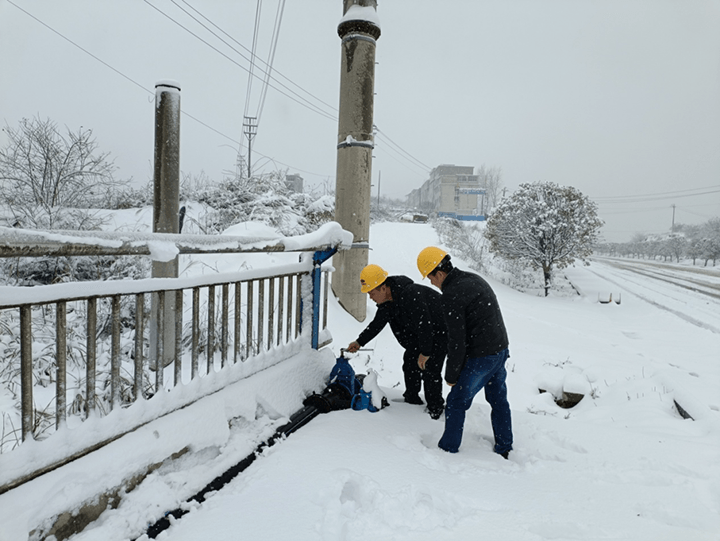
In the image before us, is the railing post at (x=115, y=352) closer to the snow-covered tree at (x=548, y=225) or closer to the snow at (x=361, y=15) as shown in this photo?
the snow at (x=361, y=15)

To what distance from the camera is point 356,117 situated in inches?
248

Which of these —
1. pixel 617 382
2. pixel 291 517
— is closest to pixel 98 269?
pixel 291 517

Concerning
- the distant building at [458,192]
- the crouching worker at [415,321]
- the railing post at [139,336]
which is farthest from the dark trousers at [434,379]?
the distant building at [458,192]

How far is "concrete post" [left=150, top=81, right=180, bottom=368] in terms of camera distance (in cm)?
393

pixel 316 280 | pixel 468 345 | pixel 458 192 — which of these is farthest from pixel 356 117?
pixel 458 192

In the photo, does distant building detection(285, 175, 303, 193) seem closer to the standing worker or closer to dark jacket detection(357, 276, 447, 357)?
dark jacket detection(357, 276, 447, 357)

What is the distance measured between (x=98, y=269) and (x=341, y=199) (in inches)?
135

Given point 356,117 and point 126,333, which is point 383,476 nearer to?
point 126,333

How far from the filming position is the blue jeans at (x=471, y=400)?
305 centimetres

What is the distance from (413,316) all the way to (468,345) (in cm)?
77

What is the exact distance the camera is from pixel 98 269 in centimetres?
512

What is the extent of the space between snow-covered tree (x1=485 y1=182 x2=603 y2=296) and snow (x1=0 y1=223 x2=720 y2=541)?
12.3 meters

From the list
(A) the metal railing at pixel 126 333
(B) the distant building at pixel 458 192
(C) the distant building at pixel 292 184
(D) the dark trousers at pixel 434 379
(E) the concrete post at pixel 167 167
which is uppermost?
(B) the distant building at pixel 458 192

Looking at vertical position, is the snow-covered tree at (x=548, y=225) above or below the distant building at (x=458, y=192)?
below
